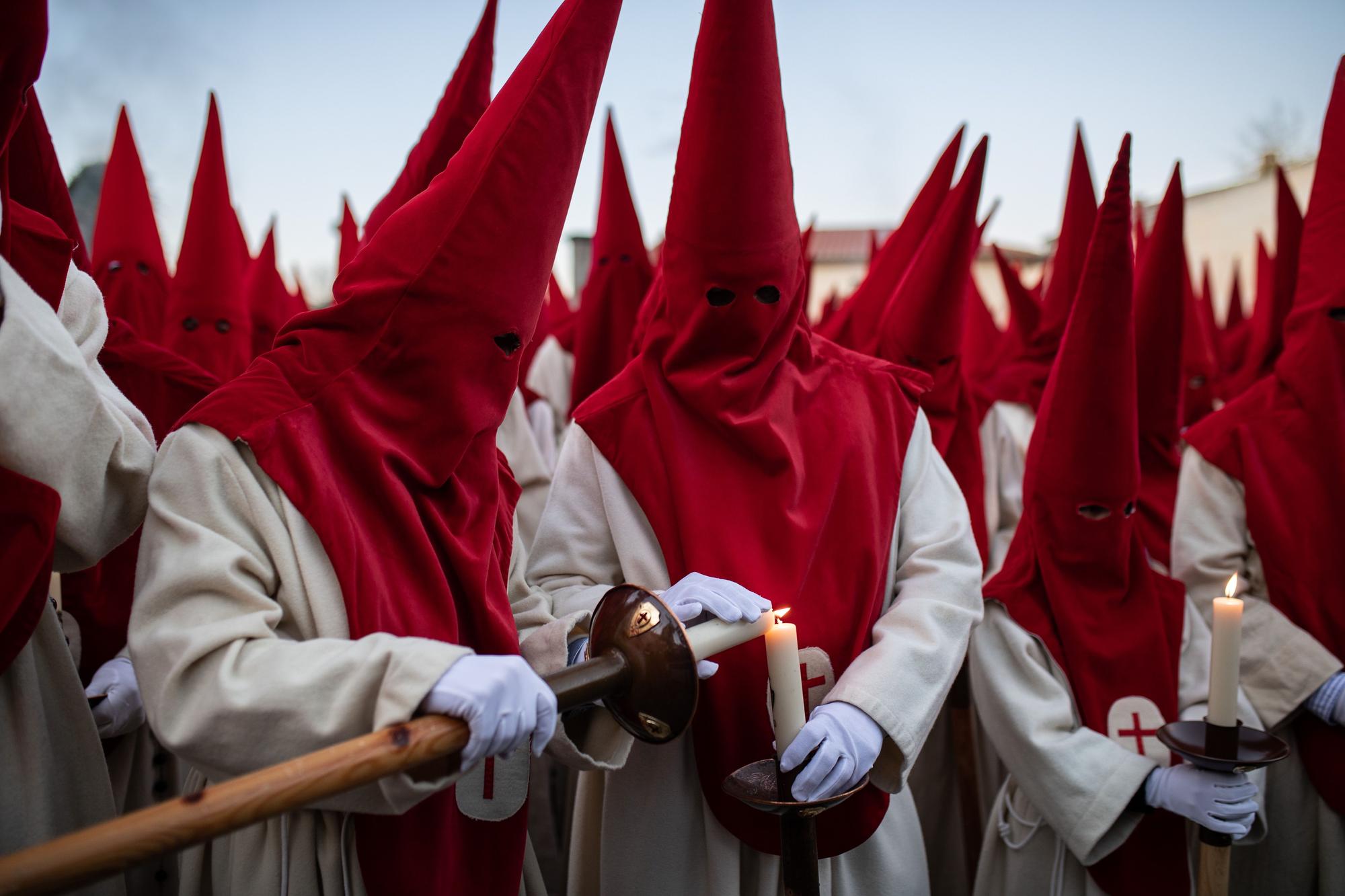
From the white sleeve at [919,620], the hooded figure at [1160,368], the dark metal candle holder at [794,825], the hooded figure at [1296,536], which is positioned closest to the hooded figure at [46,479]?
the dark metal candle holder at [794,825]

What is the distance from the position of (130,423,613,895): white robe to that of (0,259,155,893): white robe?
116 mm

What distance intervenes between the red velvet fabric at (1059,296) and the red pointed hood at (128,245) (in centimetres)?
409

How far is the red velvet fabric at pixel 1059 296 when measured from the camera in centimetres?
441

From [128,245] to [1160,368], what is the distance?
4341 mm

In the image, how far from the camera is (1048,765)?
244 cm

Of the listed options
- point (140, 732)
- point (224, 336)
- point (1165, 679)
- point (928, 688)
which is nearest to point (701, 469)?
point (928, 688)

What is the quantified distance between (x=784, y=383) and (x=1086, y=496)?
0.98 m

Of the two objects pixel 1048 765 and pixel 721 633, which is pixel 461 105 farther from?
pixel 1048 765

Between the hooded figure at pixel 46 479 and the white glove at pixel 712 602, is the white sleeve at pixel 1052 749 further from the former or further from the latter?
the hooded figure at pixel 46 479

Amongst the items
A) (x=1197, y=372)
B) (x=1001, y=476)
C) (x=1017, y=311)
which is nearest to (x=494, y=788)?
(x=1001, y=476)

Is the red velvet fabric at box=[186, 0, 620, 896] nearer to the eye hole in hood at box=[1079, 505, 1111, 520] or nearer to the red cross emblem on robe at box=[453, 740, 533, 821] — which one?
the red cross emblem on robe at box=[453, 740, 533, 821]

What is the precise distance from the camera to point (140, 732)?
2678 millimetres

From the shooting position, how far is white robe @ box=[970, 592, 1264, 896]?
7.91ft

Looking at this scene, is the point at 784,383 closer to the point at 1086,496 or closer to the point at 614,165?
the point at 1086,496
